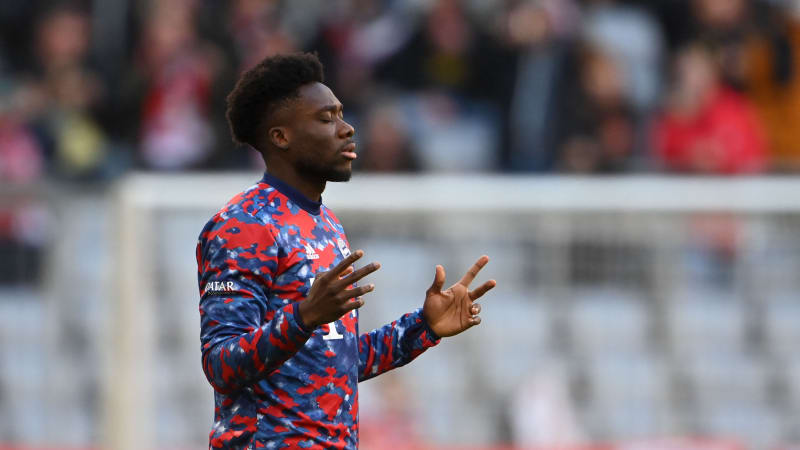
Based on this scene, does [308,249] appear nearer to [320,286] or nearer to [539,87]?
[320,286]

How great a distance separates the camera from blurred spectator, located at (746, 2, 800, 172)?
948 centimetres

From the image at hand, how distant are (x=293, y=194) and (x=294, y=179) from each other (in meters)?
0.05

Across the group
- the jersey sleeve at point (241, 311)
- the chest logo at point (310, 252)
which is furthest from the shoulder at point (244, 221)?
the chest logo at point (310, 252)

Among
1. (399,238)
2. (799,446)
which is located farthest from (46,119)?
(799,446)

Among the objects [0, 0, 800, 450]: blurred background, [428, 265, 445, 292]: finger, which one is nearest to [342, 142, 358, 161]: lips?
[428, 265, 445, 292]: finger

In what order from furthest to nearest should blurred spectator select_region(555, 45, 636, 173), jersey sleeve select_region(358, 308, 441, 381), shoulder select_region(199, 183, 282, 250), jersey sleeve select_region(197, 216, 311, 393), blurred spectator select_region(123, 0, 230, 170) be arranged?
blurred spectator select_region(123, 0, 230, 170) → blurred spectator select_region(555, 45, 636, 173) → jersey sleeve select_region(358, 308, 441, 381) → shoulder select_region(199, 183, 282, 250) → jersey sleeve select_region(197, 216, 311, 393)

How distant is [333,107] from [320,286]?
69cm

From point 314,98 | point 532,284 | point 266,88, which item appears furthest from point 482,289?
point 532,284

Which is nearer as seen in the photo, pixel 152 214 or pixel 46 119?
pixel 152 214

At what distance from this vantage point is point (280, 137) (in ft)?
13.1

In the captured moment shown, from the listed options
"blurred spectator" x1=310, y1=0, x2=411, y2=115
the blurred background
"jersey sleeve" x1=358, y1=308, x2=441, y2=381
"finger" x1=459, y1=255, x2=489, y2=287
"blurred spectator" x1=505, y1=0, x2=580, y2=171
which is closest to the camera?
"finger" x1=459, y1=255, x2=489, y2=287

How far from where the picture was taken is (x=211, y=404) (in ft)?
26.0

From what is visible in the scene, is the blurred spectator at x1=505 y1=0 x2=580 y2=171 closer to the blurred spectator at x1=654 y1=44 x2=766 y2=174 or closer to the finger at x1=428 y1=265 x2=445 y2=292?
the blurred spectator at x1=654 y1=44 x2=766 y2=174

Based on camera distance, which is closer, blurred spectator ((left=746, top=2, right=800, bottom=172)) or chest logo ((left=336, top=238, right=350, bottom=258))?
chest logo ((left=336, top=238, right=350, bottom=258))
